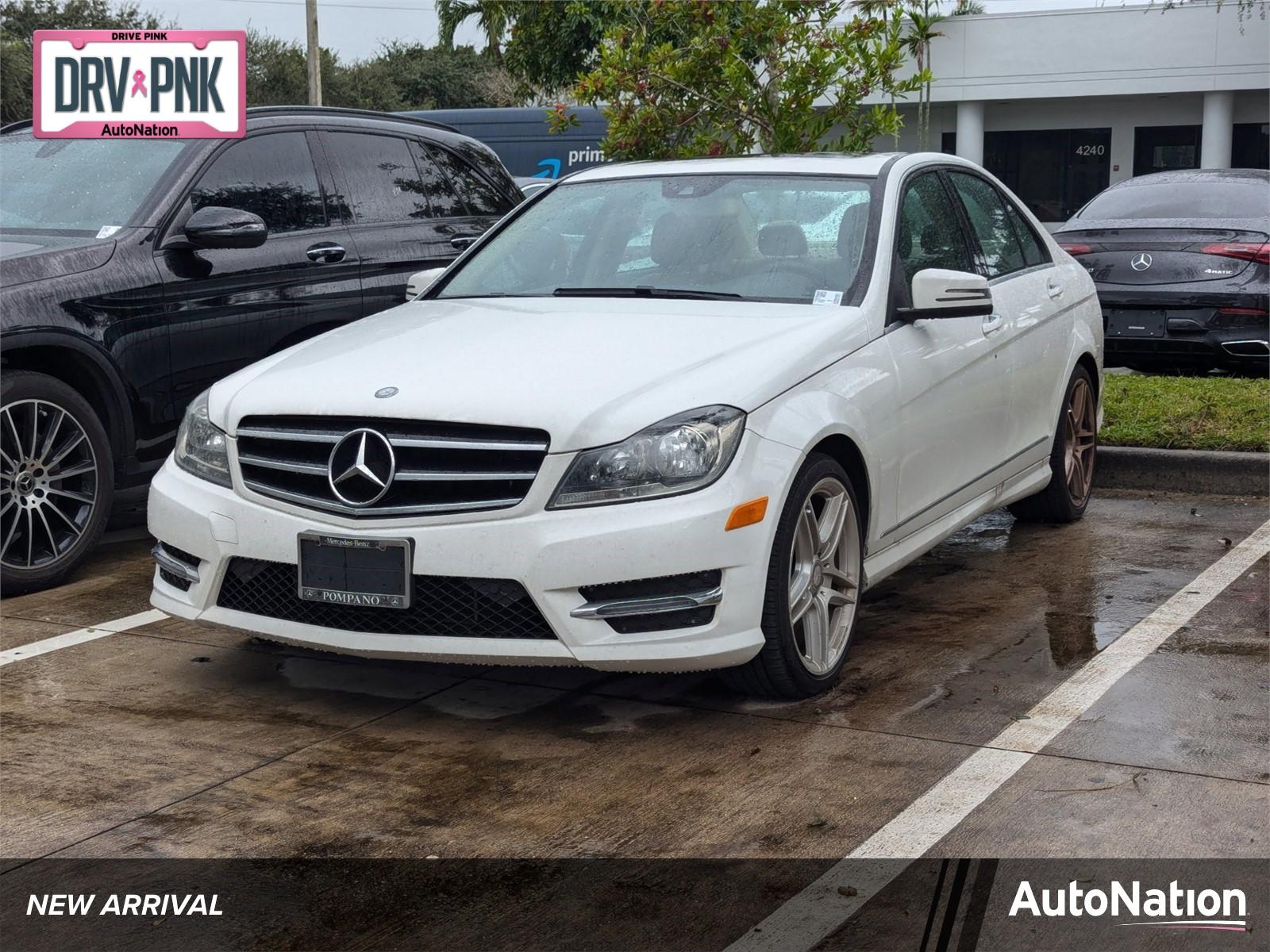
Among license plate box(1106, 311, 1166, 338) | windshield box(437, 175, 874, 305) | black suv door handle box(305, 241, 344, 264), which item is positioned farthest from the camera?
license plate box(1106, 311, 1166, 338)

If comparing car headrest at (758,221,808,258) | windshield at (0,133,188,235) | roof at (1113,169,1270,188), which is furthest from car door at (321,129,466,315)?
roof at (1113,169,1270,188)

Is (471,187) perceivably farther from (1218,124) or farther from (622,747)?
(1218,124)

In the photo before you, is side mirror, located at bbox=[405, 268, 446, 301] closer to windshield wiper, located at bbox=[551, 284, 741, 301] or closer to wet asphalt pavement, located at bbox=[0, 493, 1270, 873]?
windshield wiper, located at bbox=[551, 284, 741, 301]

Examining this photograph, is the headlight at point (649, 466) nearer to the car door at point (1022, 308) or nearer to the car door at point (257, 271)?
the car door at point (1022, 308)

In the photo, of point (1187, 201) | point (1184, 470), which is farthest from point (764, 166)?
point (1187, 201)

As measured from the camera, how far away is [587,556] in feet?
13.4

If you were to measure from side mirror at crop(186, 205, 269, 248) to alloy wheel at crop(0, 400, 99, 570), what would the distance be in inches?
35.0

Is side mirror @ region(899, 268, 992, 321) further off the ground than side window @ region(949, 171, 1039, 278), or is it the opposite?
side window @ region(949, 171, 1039, 278)

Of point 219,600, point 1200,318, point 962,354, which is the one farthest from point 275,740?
point 1200,318

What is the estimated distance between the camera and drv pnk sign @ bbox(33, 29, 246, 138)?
24.0 ft

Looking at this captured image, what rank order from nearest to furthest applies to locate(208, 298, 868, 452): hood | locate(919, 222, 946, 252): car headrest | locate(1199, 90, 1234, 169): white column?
locate(208, 298, 868, 452): hood
locate(919, 222, 946, 252): car headrest
locate(1199, 90, 1234, 169): white column

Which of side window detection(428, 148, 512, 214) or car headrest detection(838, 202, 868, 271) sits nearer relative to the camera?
car headrest detection(838, 202, 868, 271)

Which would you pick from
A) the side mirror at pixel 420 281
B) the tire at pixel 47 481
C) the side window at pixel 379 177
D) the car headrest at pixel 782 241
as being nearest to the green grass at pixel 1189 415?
the car headrest at pixel 782 241

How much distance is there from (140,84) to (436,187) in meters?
2.69
